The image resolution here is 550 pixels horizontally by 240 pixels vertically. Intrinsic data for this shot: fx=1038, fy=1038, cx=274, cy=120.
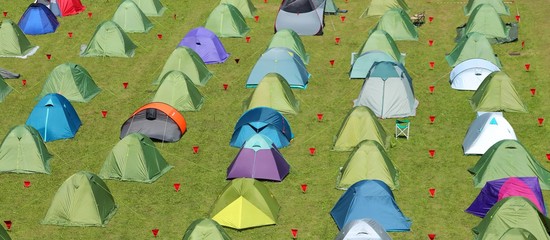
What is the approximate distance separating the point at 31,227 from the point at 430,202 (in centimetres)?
1652

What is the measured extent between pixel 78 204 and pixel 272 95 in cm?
1378

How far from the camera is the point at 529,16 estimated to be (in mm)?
67938

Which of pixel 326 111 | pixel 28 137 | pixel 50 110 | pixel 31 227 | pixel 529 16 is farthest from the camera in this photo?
pixel 529 16

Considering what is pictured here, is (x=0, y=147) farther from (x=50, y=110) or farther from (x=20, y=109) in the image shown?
(x=20, y=109)

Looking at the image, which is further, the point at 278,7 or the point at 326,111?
the point at 278,7

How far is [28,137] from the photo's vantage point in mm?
47062

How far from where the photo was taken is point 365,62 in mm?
57562

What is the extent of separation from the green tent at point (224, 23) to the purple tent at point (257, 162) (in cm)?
2049

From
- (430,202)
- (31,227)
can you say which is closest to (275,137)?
Result: (430,202)

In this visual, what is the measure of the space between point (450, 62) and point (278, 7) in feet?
52.7

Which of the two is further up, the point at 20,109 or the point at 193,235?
the point at 193,235

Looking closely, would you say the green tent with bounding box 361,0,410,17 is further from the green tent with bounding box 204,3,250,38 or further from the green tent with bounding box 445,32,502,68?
the green tent with bounding box 445,32,502,68

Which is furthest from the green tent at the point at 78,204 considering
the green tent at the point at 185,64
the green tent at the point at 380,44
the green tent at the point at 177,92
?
the green tent at the point at 380,44

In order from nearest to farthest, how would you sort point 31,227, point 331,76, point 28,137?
point 31,227 → point 28,137 → point 331,76
